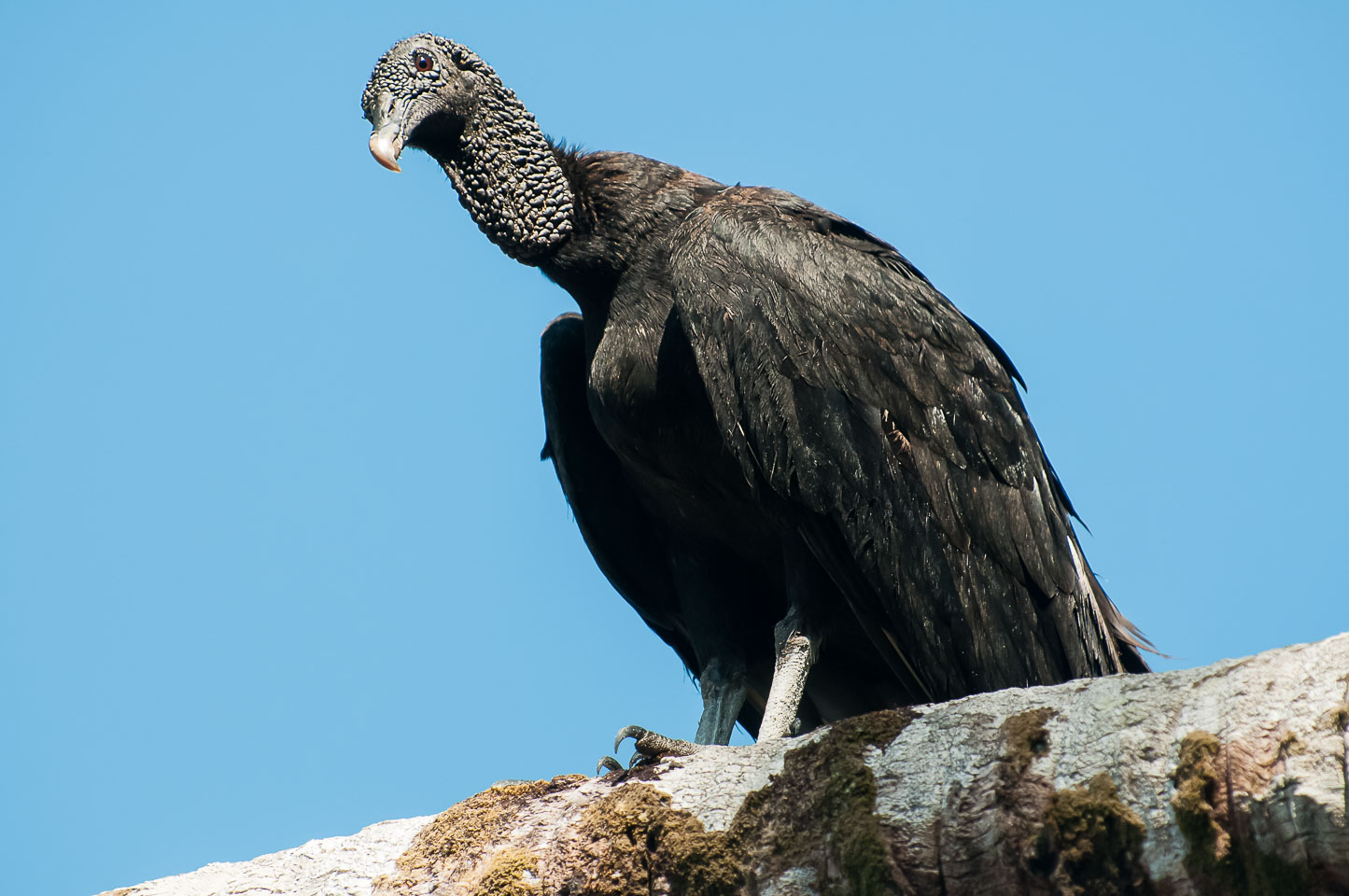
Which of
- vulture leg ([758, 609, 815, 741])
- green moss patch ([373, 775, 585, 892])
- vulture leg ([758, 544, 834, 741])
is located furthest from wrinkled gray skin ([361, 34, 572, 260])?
green moss patch ([373, 775, 585, 892])

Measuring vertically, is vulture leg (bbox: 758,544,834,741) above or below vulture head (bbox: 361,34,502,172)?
below

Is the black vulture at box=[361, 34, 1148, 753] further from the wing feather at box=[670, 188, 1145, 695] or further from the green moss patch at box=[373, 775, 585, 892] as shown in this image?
the green moss patch at box=[373, 775, 585, 892]

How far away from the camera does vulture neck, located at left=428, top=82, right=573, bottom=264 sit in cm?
586

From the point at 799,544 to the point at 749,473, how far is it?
1.33ft

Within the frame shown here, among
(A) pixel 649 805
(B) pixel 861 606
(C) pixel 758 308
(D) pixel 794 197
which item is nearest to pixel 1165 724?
(A) pixel 649 805

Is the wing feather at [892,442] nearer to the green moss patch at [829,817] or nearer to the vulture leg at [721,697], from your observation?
the vulture leg at [721,697]

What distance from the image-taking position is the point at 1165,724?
3178 mm

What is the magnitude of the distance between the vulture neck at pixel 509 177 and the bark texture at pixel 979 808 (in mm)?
2570

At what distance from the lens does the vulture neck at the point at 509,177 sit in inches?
231

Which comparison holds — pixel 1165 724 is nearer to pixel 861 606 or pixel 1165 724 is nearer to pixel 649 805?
pixel 649 805

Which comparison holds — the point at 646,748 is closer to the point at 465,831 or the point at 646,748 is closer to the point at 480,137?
the point at 465,831

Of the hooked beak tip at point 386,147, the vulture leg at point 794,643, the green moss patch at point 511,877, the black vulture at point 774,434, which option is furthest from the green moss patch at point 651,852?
the hooked beak tip at point 386,147

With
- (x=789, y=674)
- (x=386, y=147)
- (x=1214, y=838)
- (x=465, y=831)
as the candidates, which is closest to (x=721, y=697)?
(x=789, y=674)

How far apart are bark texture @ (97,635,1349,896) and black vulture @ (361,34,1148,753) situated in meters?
0.68
